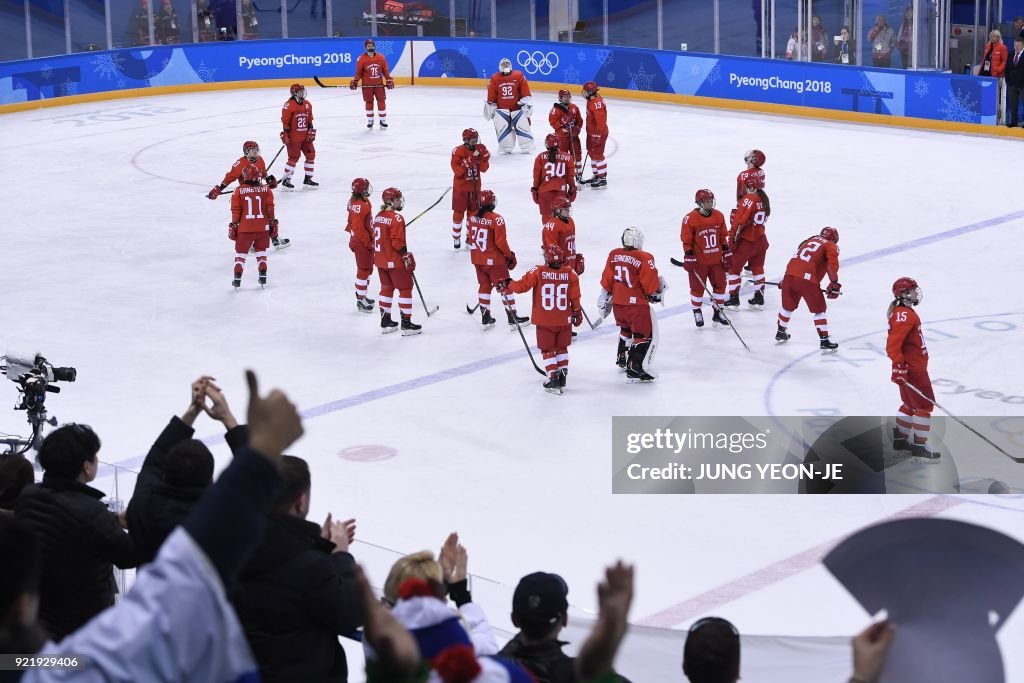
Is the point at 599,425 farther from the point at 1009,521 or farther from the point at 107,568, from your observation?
the point at 107,568

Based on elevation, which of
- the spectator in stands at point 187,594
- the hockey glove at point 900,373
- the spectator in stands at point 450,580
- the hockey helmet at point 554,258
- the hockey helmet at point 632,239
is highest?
the spectator in stands at point 187,594

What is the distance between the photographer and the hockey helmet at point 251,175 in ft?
46.8

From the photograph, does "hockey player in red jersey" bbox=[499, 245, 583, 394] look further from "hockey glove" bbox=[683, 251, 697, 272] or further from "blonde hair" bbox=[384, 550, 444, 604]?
"blonde hair" bbox=[384, 550, 444, 604]

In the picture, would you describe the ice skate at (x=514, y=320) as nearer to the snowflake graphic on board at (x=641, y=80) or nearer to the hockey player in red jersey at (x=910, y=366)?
the hockey player in red jersey at (x=910, y=366)

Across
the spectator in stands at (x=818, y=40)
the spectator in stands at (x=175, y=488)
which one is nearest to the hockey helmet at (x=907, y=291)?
the spectator in stands at (x=175, y=488)

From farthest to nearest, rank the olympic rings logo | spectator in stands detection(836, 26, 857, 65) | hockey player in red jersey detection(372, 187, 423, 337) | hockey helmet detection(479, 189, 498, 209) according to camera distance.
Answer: the olympic rings logo → spectator in stands detection(836, 26, 857, 65) → hockey helmet detection(479, 189, 498, 209) → hockey player in red jersey detection(372, 187, 423, 337)

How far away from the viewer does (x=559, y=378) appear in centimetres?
1127

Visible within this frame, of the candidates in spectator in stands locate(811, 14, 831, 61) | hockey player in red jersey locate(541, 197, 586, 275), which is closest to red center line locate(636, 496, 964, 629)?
hockey player in red jersey locate(541, 197, 586, 275)

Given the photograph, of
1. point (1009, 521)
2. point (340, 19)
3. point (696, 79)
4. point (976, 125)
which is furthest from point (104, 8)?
point (1009, 521)

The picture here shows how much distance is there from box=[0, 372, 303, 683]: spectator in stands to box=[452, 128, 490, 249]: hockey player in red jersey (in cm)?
1369

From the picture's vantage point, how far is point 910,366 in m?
9.48

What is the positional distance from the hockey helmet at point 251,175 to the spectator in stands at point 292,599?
34.1ft

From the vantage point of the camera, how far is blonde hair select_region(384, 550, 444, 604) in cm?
387

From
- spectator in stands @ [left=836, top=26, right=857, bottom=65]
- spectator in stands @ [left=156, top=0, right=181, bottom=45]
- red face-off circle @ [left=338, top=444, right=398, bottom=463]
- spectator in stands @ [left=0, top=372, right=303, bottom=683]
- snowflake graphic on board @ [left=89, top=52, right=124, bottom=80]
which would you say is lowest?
red face-off circle @ [left=338, top=444, right=398, bottom=463]
